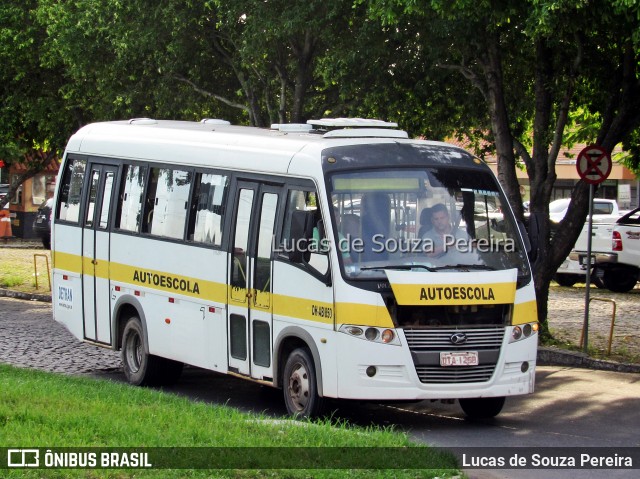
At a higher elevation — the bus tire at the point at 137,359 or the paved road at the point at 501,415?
the bus tire at the point at 137,359

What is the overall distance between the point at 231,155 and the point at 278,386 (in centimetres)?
258

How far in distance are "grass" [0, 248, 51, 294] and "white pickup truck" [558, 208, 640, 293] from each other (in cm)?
1194

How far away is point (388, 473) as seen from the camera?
857cm

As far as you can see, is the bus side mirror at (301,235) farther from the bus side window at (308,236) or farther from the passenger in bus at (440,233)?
the passenger in bus at (440,233)

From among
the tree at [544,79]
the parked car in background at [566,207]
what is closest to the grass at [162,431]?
the tree at [544,79]

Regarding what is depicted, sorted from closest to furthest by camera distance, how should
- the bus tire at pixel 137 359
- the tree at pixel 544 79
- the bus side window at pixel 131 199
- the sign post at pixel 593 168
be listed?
1. the bus tire at pixel 137 359
2. the bus side window at pixel 131 199
3. the sign post at pixel 593 168
4. the tree at pixel 544 79

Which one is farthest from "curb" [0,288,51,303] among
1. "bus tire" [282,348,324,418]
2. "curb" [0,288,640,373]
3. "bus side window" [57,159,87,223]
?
"bus tire" [282,348,324,418]

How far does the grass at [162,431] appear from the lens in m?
8.46

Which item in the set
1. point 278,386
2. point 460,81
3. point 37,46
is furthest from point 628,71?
point 37,46

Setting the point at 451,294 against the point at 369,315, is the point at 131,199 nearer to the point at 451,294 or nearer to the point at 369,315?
the point at 369,315

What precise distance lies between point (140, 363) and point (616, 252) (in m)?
15.4

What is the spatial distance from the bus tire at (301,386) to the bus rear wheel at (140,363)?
310 centimetres

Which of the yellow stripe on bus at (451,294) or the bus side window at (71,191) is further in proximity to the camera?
the bus side window at (71,191)

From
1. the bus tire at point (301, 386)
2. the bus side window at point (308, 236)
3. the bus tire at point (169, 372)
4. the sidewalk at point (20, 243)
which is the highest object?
the bus side window at point (308, 236)
